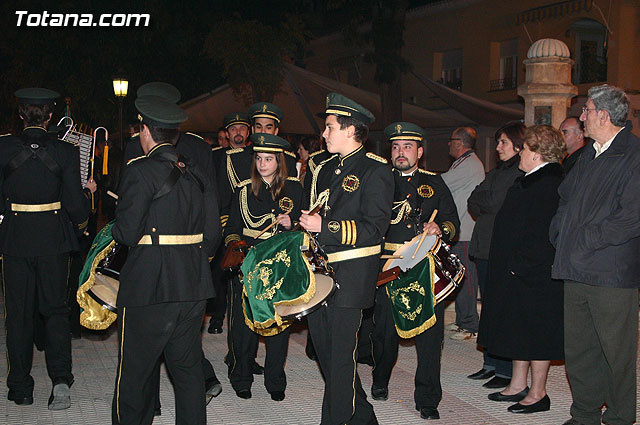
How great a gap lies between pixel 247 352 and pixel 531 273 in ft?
7.51

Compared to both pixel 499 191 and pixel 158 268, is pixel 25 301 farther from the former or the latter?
pixel 499 191

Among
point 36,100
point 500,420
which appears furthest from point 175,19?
point 500,420

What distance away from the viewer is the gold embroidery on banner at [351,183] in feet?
15.1

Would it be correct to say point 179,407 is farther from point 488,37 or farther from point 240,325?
point 488,37

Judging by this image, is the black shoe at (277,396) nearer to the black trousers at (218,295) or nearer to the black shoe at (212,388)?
the black shoe at (212,388)

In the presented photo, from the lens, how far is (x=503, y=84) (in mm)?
25125

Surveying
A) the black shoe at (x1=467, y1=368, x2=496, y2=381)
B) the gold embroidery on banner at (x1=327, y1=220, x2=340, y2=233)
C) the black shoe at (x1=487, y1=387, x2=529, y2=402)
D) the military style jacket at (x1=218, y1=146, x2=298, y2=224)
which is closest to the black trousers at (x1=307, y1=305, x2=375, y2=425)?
the gold embroidery on banner at (x1=327, y1=220, x2=340, y2=233)

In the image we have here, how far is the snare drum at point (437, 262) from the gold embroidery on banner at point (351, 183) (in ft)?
3.09

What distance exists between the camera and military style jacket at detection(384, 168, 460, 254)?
5723 millimetres

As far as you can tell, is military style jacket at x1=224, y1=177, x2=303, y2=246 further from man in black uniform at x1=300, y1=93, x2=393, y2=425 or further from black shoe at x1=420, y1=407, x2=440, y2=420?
black shoe at x1=420, y1=407, x2=440, y2=420

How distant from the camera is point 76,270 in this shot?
7871 mm

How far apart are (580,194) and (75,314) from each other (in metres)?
5.29

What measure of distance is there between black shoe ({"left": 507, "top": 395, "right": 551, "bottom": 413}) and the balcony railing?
19939mm

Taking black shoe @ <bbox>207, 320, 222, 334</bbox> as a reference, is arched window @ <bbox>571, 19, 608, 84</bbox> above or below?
above
